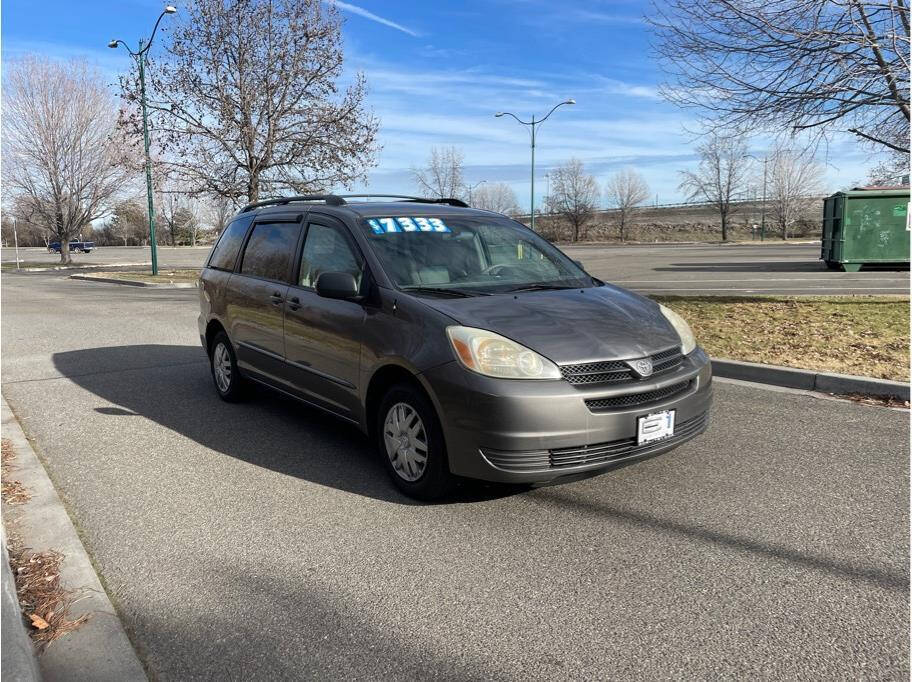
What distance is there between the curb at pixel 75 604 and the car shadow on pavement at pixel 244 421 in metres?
1.21

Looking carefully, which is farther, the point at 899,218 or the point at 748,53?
the point at 899,218

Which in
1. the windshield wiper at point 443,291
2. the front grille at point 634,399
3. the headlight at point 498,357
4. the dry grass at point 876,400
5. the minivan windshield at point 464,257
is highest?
the minivan windshield at point 464,257

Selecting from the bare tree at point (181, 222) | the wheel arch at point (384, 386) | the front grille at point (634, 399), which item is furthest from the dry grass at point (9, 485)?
the bare tree at point (181, 222)

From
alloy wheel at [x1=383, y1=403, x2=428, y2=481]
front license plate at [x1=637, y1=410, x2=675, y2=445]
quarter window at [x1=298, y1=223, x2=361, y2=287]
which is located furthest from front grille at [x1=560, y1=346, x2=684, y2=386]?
quarter window at [x1=298, y1=223, x2=361, y2=287]

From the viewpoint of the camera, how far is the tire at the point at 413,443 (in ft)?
12.7

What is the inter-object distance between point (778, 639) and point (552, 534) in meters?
1.18

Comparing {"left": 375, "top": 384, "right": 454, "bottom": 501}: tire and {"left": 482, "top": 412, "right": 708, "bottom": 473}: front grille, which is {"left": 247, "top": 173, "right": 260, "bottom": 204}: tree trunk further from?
{"left": 482, "top": 412, "right": 708, "bottom": 473}: front grille

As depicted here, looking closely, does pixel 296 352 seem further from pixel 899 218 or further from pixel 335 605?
pixel 899 218

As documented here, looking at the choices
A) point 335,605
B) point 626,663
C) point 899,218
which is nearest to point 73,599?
point 335,605

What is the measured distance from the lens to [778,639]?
8.77 feet

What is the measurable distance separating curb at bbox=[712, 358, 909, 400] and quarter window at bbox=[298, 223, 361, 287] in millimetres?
4095

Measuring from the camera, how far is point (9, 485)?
4293 mm

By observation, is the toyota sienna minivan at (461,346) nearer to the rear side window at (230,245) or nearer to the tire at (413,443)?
the tire at (413,443)

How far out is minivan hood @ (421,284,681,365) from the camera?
377 cm
